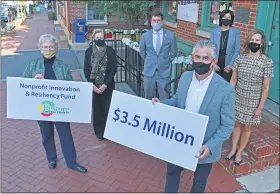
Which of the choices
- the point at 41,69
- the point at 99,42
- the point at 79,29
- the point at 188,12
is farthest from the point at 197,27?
the point at 79,29

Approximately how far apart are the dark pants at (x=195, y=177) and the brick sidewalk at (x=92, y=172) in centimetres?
48

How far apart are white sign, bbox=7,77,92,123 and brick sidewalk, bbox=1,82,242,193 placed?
802 millimetres

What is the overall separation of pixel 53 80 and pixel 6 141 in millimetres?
1963

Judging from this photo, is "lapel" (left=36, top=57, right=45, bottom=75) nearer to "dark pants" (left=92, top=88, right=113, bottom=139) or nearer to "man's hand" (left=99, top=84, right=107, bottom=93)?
"man's hand" (left=99, top=84, right=107, bottom=93)

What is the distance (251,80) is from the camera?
133 inches

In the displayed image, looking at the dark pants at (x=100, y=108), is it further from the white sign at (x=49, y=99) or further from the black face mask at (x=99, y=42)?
the white sign at (x=49, y=99)

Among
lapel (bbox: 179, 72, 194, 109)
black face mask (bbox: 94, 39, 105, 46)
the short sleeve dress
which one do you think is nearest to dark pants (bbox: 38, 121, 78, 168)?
black face mask (bbox: 94, 39, 105, 46)

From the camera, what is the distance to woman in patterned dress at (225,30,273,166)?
130 inches

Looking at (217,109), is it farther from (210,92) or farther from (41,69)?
(41,69)

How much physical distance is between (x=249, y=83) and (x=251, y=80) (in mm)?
46

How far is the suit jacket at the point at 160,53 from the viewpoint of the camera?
4.49m

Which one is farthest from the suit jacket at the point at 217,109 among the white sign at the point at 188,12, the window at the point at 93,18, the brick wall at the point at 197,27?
the window at the point at 93,18

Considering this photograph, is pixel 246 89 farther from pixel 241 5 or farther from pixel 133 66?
pixel 133 66

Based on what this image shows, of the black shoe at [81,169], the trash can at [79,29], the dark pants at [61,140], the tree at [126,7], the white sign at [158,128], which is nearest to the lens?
the white sign at [158,128]
